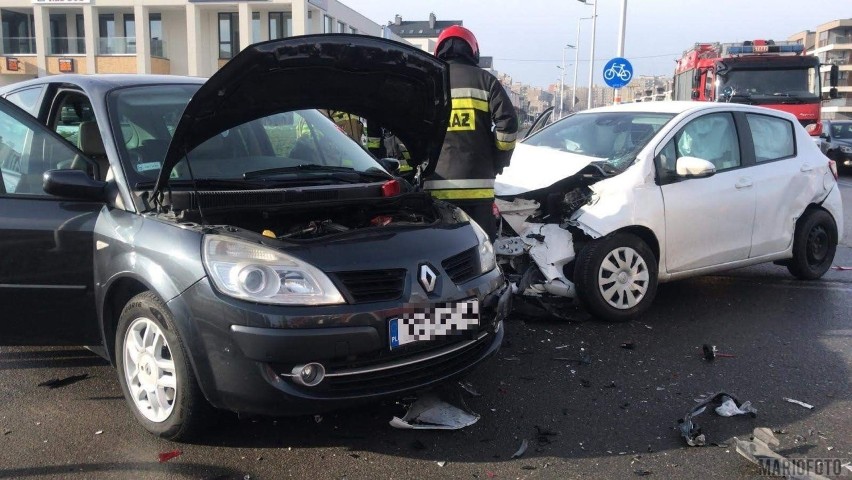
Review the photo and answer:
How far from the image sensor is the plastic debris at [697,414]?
133 inches

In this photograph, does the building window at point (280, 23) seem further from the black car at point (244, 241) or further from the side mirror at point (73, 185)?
the side mirror at point (73, 185)

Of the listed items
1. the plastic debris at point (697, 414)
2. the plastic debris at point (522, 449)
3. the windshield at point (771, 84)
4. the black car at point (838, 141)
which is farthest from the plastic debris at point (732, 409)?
the black car at point (838, 141)

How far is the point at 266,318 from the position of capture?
9.55 feet

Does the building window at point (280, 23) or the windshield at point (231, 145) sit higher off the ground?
the building window at point (280, 23)

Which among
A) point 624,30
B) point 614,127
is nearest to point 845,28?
point 624,30

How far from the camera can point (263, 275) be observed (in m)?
3.00

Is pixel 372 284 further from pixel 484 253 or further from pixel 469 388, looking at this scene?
pixel 469 388

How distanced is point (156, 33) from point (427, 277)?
4210 cm

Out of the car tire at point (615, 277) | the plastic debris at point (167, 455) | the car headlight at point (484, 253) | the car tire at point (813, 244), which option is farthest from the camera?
the car tire at point (813, 244)

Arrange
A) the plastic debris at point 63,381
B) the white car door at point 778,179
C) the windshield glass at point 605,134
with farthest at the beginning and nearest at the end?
1. the white car door at point 778,179
2. the windshield glass at point 605,134
3. the plastic debris at point 63,381

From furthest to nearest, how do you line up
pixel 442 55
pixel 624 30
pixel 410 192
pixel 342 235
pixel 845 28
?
pixel 845 28, pixel 624 30, pixel 442 55, pixel 410 192, pixel 342 235

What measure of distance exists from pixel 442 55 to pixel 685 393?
283cm

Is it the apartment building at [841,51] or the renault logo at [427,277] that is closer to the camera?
the renault logo at [427,277]

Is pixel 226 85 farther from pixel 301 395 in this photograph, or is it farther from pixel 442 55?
pixel 442 55
